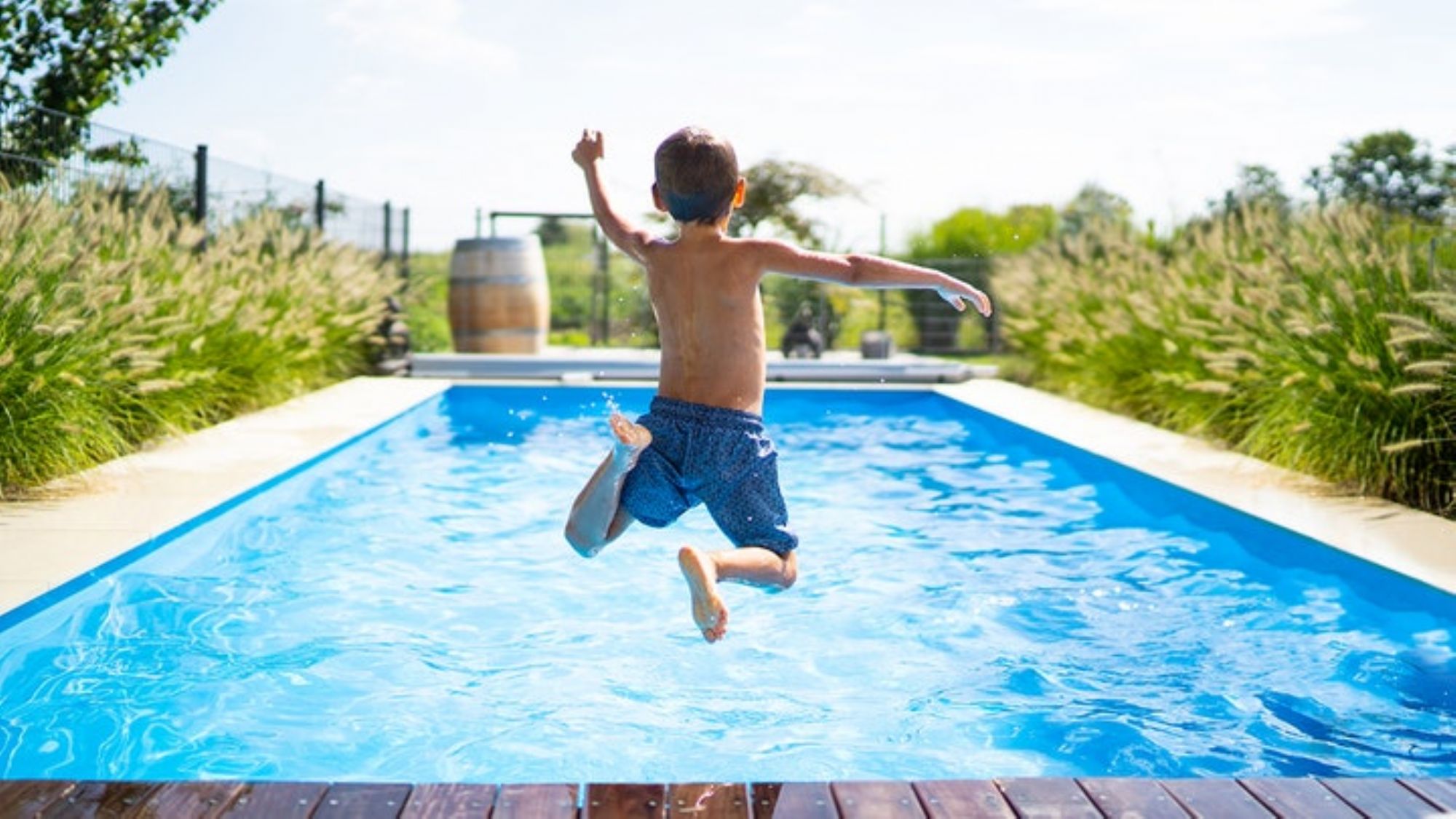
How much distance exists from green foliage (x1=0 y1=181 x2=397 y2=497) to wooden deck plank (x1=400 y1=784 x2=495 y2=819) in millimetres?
3614

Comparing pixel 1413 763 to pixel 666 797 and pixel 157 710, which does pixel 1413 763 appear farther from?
pixel 157 710

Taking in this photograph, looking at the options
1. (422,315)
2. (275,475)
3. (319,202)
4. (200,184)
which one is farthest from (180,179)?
(275,475)

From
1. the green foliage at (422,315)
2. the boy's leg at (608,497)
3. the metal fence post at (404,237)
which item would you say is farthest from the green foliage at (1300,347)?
the metal fence post at (404,237)

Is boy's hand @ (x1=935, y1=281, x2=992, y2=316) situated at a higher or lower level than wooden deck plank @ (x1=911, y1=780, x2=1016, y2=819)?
higher

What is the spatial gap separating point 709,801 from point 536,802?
29 cm

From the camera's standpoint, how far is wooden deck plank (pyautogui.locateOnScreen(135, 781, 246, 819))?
249 cm

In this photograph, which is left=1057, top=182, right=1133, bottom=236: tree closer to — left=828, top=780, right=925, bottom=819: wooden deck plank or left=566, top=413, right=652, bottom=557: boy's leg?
left=566, top=413, right=652, bottom=557: boy's leg

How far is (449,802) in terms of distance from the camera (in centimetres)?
255

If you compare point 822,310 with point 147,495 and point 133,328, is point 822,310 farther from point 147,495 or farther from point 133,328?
point 147,495

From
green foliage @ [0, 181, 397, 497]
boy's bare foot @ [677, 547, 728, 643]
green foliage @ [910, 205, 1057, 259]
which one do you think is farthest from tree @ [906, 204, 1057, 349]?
boy's bare foot @ [677, 547, 728, 643]

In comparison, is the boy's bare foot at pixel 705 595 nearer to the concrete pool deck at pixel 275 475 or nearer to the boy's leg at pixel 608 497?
the boy's leg at pixel 608 497

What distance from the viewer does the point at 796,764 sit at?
3.64 metres

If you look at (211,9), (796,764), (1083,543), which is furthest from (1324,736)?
(211,9)

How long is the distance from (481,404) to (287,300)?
1996mm
